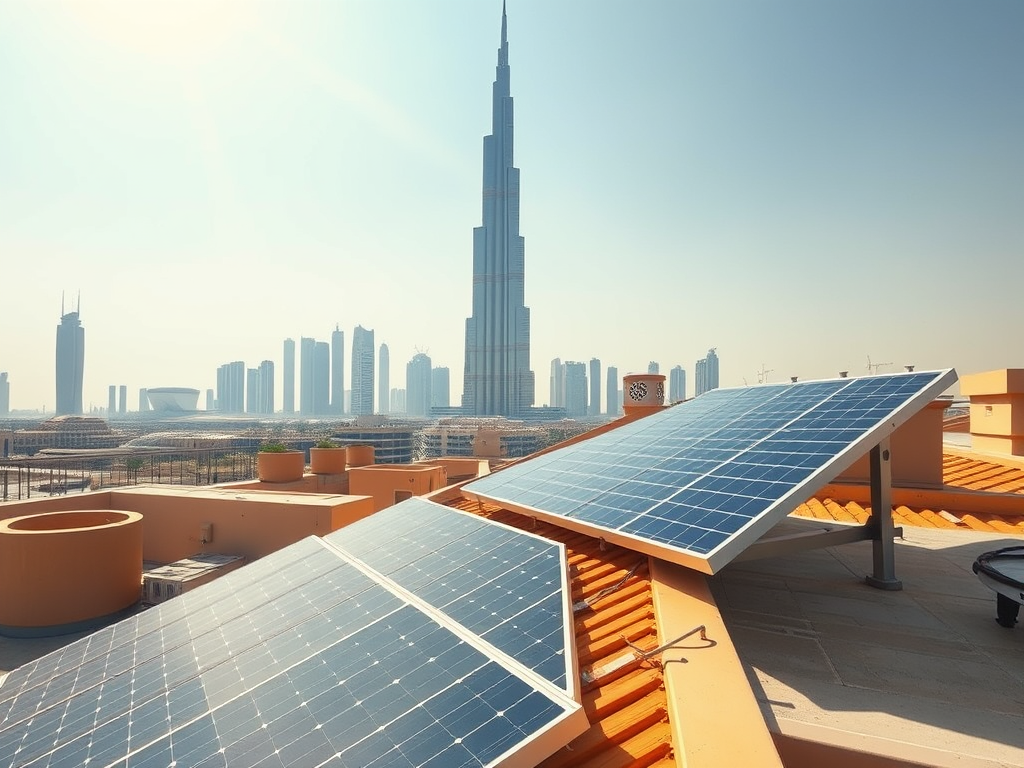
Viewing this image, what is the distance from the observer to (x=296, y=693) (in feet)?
15.3

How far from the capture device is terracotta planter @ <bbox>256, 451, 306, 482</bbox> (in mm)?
30469

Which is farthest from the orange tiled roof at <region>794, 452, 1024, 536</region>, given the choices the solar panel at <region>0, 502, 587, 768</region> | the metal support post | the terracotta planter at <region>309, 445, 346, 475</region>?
the terracotta planter at <region>309, 445, 346, 475</region>

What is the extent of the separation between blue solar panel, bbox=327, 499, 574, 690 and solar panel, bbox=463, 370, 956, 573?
1345 millimetres

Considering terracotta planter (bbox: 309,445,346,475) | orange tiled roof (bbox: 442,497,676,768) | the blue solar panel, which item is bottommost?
terracotta planter (bbox: 309,445,346,475)

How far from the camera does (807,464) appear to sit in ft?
23.8

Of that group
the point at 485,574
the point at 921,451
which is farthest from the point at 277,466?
the point at 921,451

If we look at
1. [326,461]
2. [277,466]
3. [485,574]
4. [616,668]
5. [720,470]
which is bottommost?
[326,461]

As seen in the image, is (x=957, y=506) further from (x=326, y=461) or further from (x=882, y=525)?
(x=326, y=461)

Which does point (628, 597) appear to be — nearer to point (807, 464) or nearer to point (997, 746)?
point (807, 464)

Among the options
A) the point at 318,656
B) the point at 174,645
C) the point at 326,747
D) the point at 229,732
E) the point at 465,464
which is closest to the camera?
the point at 326,747

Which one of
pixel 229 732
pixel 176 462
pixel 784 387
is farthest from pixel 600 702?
pixel 176 462

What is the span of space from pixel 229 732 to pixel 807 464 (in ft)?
23.9

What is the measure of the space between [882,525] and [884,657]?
9.67 feet

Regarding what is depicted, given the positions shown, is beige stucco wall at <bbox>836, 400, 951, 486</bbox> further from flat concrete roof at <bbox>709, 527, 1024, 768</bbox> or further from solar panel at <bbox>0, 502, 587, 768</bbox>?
solar panel at <bbox>0, 502, 587, 768</bbox>
